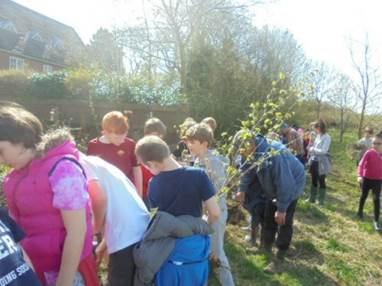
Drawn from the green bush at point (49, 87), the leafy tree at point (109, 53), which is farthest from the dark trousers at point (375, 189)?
the leafy tree at point (109, 53)

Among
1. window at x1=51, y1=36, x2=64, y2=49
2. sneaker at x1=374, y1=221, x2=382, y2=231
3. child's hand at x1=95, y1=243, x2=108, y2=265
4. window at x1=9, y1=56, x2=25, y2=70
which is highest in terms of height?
window at x1=51, y1=36, x2=64, y2=49

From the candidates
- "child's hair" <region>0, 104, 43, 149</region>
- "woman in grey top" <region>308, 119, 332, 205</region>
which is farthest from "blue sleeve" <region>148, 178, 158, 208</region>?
"woman in grey top" <region>308, 119, 332, 205</region>

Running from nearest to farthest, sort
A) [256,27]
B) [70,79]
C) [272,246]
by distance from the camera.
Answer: [272,246] → [70,79] → [256,27]

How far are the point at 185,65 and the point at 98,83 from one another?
303 cm

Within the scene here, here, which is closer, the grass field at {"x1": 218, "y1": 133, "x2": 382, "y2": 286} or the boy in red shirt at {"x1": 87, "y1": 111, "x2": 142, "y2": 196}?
the boy in red shirt at {"x1": 87, "y1": 111, "x2": 142, "y2": 196}

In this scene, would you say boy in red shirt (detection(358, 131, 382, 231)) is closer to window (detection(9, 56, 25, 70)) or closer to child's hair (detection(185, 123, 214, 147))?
child's hair (detection(185, 123, 214, 147))

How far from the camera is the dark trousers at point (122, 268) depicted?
94.6 inches

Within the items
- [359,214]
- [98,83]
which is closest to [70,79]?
[98,83]

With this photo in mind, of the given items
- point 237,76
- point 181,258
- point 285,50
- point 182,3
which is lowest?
point 181,258

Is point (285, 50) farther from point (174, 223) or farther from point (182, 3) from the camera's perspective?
point (174, 223)

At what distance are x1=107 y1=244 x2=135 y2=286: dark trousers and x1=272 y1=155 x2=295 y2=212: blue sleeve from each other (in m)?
2.77

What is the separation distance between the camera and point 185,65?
45.7ft

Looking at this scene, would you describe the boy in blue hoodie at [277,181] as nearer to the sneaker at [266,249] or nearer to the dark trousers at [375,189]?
the sneaker at [266,249]

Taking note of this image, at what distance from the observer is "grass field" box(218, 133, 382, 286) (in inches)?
202
